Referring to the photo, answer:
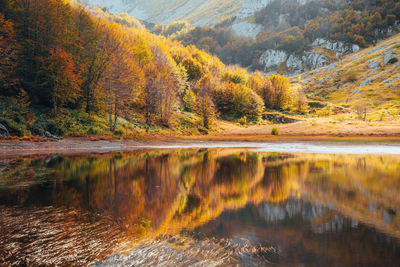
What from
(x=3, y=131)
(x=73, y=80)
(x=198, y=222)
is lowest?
(x=198, y=222)

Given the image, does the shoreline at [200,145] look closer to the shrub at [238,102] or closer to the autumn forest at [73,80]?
the autumn forest at [73,80]

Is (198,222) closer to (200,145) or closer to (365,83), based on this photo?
(200,145)

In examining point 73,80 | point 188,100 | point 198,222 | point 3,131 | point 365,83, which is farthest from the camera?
point 365,83

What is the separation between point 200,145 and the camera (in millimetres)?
45906

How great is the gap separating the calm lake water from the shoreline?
58.1ft

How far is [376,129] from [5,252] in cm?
6677

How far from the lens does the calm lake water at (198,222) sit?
5.21m

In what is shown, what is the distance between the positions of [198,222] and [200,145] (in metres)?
38.5

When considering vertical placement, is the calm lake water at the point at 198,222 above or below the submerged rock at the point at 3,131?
below

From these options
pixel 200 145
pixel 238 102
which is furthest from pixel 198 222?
pixel 238 102

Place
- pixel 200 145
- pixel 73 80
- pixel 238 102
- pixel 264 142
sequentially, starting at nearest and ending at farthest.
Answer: pixel 73 80 < pixel 200 145 < pixel 264 142 < pixel 238 102

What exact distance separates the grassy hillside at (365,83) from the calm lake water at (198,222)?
10233 centimetres

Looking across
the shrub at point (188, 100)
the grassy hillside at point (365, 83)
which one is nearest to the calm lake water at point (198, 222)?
the shrub at point (188, 100)

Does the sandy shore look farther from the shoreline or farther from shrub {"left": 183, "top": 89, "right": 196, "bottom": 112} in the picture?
shrub {"left": 183, "top": 89, "right": 196, "bottom": 112}
